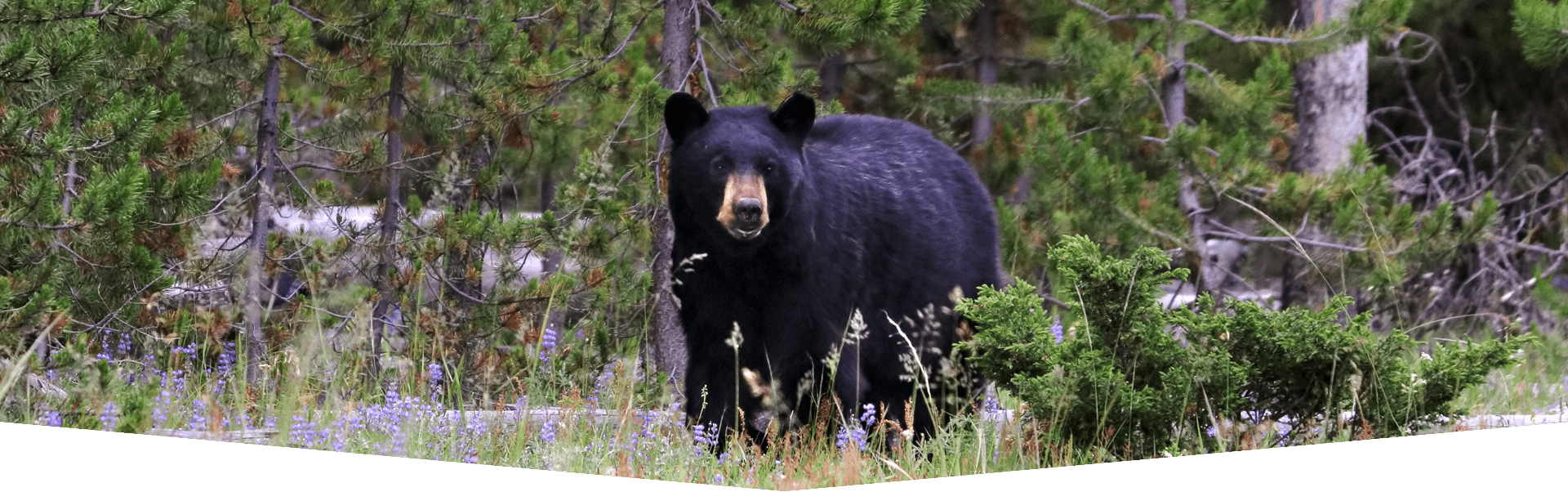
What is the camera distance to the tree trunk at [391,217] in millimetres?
6678

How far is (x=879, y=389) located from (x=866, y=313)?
309 millimetres

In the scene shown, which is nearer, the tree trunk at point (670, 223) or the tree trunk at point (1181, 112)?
the tree trunk at point (670, 223)

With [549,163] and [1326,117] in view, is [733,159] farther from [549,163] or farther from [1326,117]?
[1326,117]

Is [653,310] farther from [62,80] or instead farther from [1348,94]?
[1348,94]

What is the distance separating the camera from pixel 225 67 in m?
6.35

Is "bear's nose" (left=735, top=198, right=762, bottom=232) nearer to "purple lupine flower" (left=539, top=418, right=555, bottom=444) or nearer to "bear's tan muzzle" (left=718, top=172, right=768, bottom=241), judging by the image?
"bear's tan muzzle" (left=718, top=172, right=768, bottom=241)

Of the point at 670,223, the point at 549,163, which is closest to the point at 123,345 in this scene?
the point at 670,223

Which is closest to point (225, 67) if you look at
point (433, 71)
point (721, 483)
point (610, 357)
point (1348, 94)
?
point (433, 71)

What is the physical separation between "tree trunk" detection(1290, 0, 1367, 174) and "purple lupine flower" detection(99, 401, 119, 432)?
6.58 meters

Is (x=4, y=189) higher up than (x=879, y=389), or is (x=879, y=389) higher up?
(x=4, y=189)

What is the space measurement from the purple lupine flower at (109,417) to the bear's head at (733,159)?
2.25m

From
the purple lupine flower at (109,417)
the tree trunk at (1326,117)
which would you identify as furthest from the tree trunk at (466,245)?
the tree trunk at (1326,117)

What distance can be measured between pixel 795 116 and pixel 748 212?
0.54 meters

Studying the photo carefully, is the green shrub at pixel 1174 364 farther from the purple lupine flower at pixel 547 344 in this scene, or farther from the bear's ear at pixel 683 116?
the purple lupine flower at pixel 547 344
